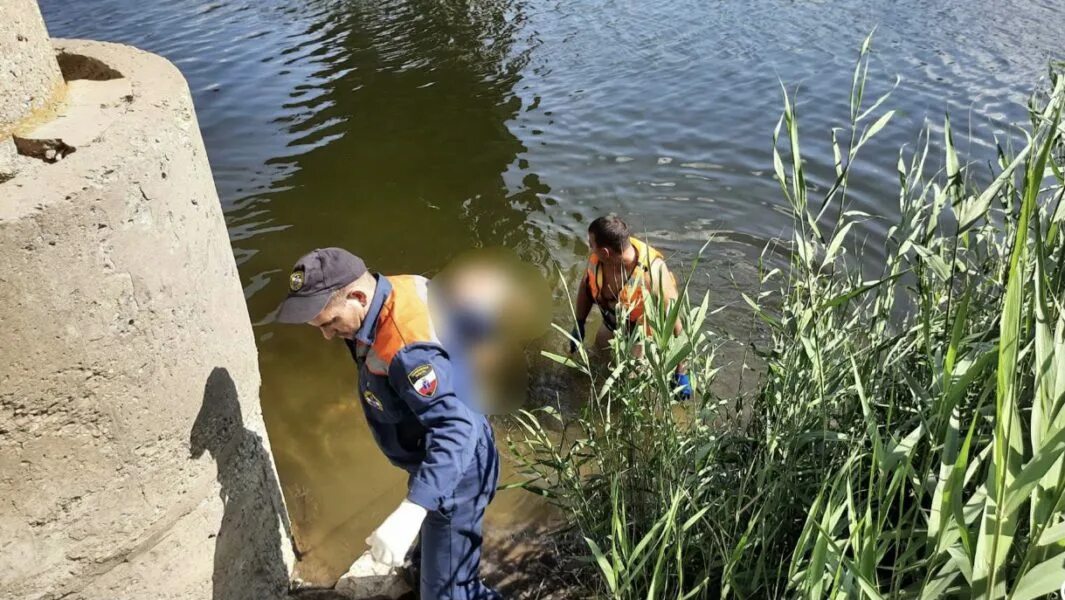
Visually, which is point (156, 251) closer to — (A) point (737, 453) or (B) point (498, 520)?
(A) point (737, 453)

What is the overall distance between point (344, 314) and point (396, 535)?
2.40ft

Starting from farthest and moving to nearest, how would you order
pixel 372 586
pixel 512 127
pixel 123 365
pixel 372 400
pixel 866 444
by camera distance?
pixel 512 127 < pixel 372 586 < pixel 372 400 < pixel 866 444 < pixel 123 365

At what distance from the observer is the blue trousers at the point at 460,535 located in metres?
2.75

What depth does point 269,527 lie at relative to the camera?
10.0ft

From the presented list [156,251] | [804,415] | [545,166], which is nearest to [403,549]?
[156,251]

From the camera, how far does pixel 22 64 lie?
2.28 m

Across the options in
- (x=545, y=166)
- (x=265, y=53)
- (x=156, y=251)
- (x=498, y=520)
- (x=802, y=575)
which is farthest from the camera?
(x=265, y=53)

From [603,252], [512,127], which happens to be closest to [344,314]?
[603,252]

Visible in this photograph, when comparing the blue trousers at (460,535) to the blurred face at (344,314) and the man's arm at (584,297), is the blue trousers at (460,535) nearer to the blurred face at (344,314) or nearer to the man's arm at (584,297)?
the blurred face at (344,314)

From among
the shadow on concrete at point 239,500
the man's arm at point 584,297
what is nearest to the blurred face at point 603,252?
the man's arm at point 584,297

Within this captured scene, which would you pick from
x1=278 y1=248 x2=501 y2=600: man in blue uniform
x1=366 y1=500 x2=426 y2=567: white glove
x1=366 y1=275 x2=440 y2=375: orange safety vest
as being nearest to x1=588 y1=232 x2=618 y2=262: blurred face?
x1=278 y1=248 x2=501 y2=600: man in blue uniform

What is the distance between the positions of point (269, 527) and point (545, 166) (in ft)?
17.8

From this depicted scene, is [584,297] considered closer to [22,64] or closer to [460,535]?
[460,535]

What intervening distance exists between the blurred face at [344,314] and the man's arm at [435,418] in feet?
0.67
